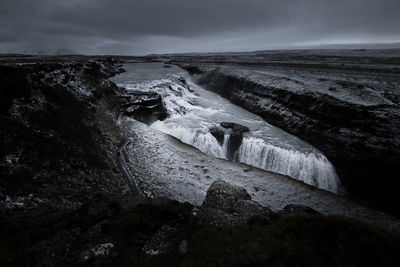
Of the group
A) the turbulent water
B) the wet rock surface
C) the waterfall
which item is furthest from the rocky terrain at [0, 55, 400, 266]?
the wet rock surface

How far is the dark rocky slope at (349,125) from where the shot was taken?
1399 centimetres

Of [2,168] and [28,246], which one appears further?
[2,168]

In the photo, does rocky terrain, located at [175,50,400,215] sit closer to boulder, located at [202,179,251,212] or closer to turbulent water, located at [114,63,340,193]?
turbulent water, located at [114,63,340,193]

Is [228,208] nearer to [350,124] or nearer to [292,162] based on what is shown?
[292,162]

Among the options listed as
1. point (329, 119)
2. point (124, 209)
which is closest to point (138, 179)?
point (124, 209)

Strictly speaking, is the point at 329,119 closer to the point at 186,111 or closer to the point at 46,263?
the point at 186,111

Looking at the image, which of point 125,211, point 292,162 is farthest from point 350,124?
point 125,211

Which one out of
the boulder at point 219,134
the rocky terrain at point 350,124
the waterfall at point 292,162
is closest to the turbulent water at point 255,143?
the waterfall at point 292,162

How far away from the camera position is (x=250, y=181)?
14.7 meters

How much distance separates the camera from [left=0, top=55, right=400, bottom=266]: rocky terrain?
17.6 feet

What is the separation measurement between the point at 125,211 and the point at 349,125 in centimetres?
1963

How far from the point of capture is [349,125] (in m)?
17.5

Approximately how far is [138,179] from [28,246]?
7.63 m

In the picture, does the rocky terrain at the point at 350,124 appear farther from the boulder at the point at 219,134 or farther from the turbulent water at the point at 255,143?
the boulder at the point at 219,134
